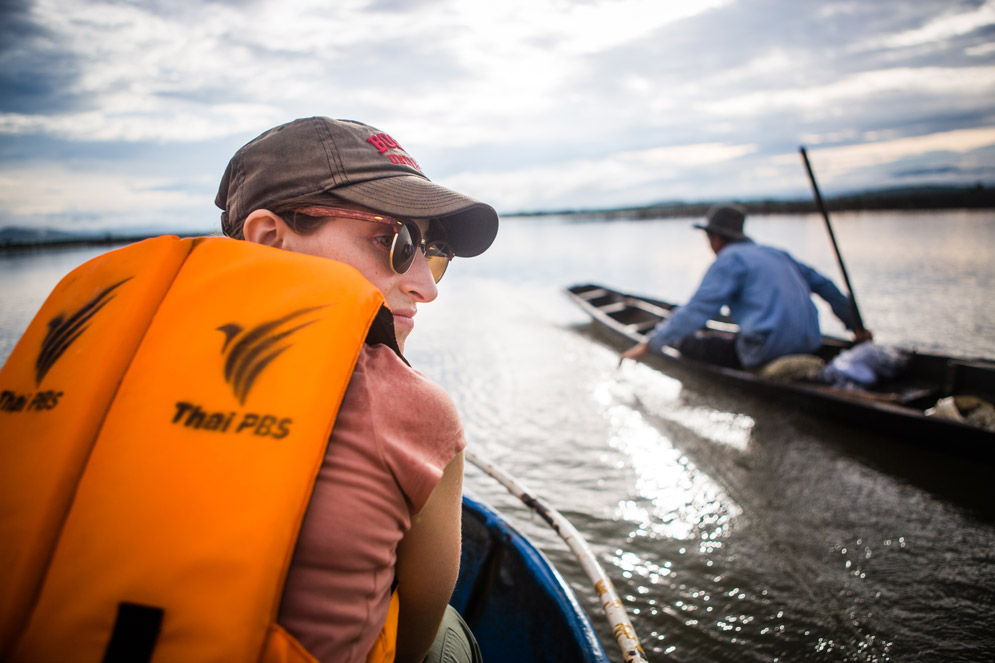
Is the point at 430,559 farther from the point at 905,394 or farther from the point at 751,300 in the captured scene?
the point at 905,394

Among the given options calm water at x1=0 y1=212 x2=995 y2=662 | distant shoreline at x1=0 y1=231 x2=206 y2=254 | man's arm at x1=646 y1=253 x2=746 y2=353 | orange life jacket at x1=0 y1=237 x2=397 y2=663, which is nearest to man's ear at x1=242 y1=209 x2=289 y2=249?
orange life jacket at x1=0 y1=237 x2=397 y2=663

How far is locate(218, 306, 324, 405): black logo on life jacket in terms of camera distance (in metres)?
0.93

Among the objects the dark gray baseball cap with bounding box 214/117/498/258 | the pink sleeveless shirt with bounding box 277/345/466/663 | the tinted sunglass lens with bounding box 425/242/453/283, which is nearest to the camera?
the pink sleeveless shirt with bounding box 277/345/466/663

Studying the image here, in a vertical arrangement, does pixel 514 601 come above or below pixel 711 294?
below

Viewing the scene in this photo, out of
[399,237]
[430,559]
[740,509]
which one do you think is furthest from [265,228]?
[740,509]

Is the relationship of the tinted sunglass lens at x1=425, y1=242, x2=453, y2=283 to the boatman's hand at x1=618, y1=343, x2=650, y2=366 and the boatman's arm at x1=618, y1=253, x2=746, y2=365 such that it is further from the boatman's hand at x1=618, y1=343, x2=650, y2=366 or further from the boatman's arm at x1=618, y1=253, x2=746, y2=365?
the boatman's hand at x1=618, y1=343, x2=650, y2=366

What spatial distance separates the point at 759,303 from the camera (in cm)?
632

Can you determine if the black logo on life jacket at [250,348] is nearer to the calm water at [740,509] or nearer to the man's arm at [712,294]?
the calm water at [740,509]

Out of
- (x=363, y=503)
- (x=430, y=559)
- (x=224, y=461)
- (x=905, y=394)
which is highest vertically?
(x=224, y=461)

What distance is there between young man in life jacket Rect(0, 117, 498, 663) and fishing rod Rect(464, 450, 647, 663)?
1.00m

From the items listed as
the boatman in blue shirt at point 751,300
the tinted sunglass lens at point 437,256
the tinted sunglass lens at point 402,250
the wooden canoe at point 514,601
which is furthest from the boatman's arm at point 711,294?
the tinted sunglass lens at point 402,250

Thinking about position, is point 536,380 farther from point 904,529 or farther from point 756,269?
point 904,529

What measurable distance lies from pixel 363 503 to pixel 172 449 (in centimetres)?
35

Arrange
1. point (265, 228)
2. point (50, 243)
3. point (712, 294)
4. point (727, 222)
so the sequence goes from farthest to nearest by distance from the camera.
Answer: point (50, 243)
point (727, 222)
point (712, 294)
point (265, 228)
